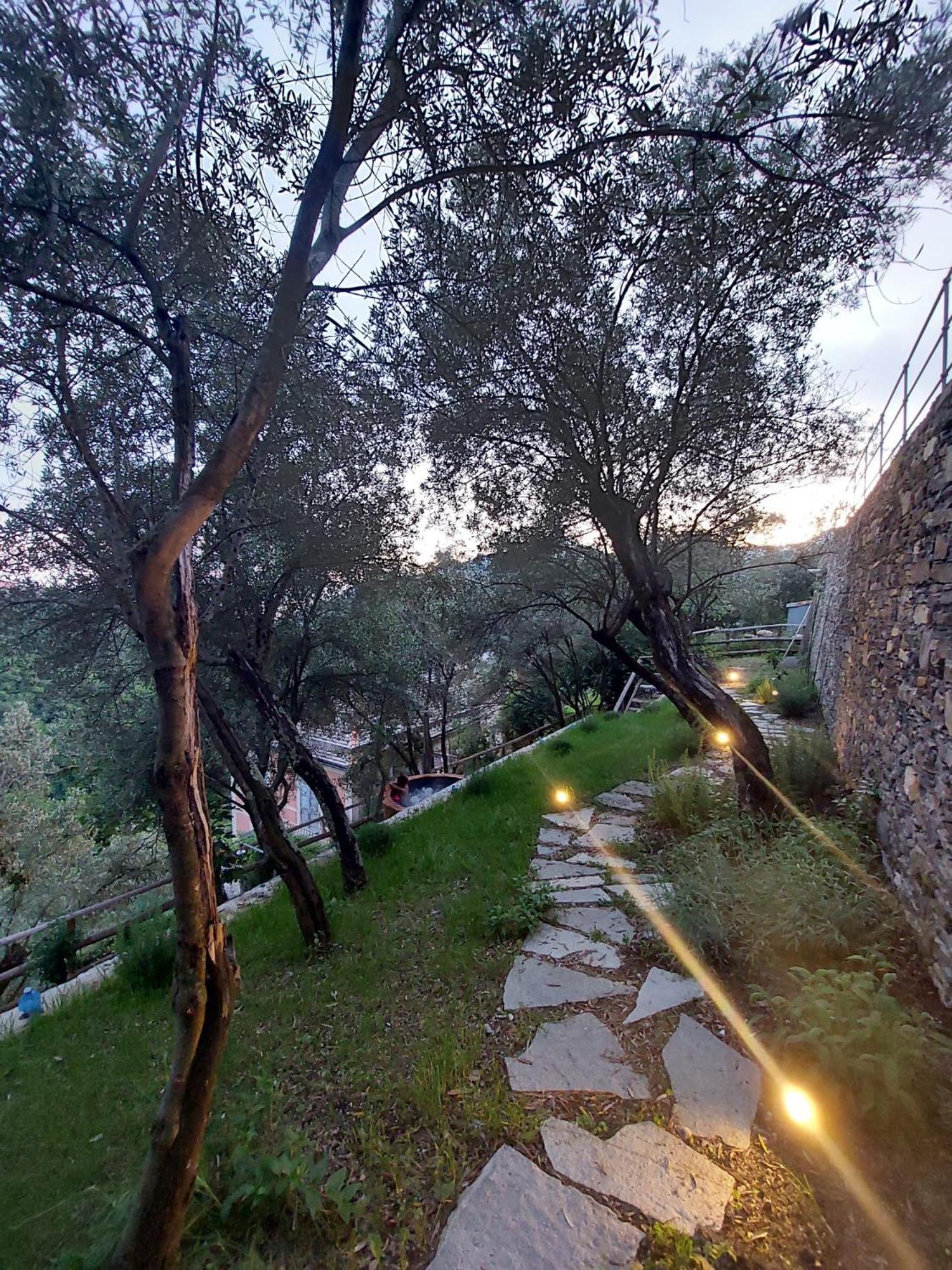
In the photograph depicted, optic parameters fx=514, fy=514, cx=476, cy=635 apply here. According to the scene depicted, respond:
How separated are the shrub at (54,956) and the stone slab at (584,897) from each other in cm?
369

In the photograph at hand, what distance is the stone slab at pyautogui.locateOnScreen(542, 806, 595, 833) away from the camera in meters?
5.35

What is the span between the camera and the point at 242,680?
13.5ft

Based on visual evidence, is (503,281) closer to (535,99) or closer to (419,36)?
(535,99)

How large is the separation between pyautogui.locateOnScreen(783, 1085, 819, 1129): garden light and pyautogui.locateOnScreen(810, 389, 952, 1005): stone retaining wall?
3.03 ft

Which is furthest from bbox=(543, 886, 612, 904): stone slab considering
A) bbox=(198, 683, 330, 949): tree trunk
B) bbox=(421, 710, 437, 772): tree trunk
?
bbox=(421, 710, 437, 772): tree trunk

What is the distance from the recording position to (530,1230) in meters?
1.65

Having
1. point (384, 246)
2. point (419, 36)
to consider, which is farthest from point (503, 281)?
point (419, 36)

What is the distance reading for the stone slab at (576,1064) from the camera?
7.30 ft

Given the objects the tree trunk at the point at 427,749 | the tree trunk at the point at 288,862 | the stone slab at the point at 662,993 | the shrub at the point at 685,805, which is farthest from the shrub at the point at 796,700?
the tree trunk at the point at 288,862

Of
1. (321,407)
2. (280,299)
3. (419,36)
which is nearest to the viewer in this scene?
(280,299)

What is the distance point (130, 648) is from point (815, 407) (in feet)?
27.3

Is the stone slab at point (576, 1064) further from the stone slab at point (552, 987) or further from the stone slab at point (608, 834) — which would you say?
the stone slab at point (608, 834)

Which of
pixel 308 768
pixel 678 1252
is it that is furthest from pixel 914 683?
pixel 308 768

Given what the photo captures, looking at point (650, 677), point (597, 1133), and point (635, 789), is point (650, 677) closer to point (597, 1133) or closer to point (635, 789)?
point (635, 789)
